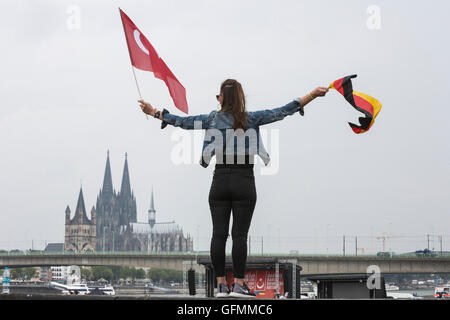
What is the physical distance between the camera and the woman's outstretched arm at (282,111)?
598 centimetres

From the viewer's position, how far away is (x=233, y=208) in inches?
228

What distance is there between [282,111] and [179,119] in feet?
3.02

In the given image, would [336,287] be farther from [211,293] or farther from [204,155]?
[204,155]

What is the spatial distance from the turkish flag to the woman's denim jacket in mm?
1223

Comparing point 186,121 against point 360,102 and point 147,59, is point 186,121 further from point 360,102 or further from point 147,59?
point 360,102

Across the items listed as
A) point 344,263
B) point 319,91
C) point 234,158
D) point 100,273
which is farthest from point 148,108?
point 100,273

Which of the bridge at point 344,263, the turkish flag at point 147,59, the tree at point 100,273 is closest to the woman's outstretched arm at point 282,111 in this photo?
the turkish flag at point 147,59

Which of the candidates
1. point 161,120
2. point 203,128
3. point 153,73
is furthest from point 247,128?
point 153,73

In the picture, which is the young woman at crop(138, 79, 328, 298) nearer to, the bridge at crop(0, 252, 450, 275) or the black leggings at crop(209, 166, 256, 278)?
the black leggings at crop(209, 166, 256, 278)

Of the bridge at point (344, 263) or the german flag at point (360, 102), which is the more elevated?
the german flag at point (360, 102)

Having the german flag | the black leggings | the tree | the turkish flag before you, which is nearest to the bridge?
the turkish flag

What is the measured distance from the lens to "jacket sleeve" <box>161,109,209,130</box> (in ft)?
19.7

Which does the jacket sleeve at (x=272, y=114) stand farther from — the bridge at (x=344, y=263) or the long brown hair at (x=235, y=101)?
the bridge at (x=344, y=263)

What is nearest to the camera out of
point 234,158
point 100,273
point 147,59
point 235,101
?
point 234,158
